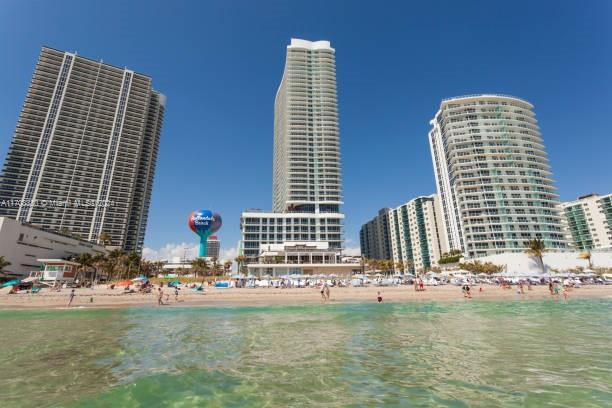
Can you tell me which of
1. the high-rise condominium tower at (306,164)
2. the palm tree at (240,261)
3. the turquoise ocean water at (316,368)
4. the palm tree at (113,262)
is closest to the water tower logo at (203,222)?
the palm tree at (240,261)

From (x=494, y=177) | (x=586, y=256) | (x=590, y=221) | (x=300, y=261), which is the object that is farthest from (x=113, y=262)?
(x=590, y=221)

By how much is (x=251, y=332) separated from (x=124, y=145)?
504 feet

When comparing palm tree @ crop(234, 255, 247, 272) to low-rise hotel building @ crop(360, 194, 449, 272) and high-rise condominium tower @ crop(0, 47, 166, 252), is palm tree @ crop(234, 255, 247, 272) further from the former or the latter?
high-rise condominium tower @ crop(0, 47, 166, 252)

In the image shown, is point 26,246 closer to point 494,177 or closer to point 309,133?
point 309,133

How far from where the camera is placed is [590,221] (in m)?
133

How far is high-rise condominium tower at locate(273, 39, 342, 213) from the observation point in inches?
4825

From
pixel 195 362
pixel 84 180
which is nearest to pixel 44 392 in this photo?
pixel 195 362

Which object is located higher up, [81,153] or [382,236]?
[81,153]

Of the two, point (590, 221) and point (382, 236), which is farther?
point (382, 236)

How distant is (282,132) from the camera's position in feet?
451

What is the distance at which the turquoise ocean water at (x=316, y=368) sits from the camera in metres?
7.14

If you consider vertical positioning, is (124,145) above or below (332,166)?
above

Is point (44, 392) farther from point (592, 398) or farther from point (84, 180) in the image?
point (84, 180)

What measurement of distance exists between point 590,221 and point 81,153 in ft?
763
